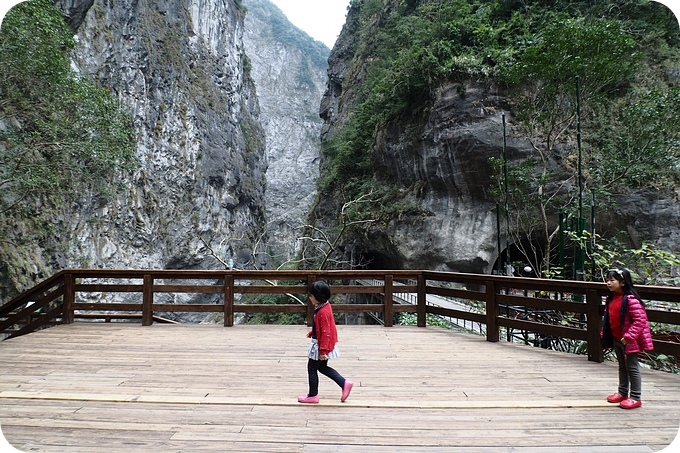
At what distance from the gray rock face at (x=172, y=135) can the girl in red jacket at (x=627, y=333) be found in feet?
42.0

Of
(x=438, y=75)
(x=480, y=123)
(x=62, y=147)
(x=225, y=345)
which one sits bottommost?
(x=225, y=345)

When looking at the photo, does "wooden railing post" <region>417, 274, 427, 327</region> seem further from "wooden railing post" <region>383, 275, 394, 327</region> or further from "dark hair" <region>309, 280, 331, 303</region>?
"dark hair" <region>309, 280, 331, 303</region>

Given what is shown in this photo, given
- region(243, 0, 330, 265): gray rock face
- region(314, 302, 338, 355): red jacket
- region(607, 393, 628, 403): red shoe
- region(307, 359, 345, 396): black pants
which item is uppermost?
region(243, 0, 330, 265): gray rock face

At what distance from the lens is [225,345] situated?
4930mm

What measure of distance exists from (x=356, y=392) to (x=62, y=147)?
Answer: 903 centimetres

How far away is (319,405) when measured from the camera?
3035mm

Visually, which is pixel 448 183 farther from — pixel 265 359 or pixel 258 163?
pixel 258 163

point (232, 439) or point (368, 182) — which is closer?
point (232, 439)

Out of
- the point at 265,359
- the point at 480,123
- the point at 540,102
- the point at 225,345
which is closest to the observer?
the point at 265,359

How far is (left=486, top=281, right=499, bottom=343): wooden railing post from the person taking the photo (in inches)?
208

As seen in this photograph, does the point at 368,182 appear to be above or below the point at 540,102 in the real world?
below

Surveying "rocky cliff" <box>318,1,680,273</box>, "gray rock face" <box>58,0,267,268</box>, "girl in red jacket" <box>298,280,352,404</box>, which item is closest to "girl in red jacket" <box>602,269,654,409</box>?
"girl in red jacket" <box>298,280,352,404</box>

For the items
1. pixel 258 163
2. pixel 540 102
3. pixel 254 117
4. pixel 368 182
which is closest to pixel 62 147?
→ pixel 368 182

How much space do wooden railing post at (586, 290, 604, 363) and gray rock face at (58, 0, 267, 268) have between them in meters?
12.2
